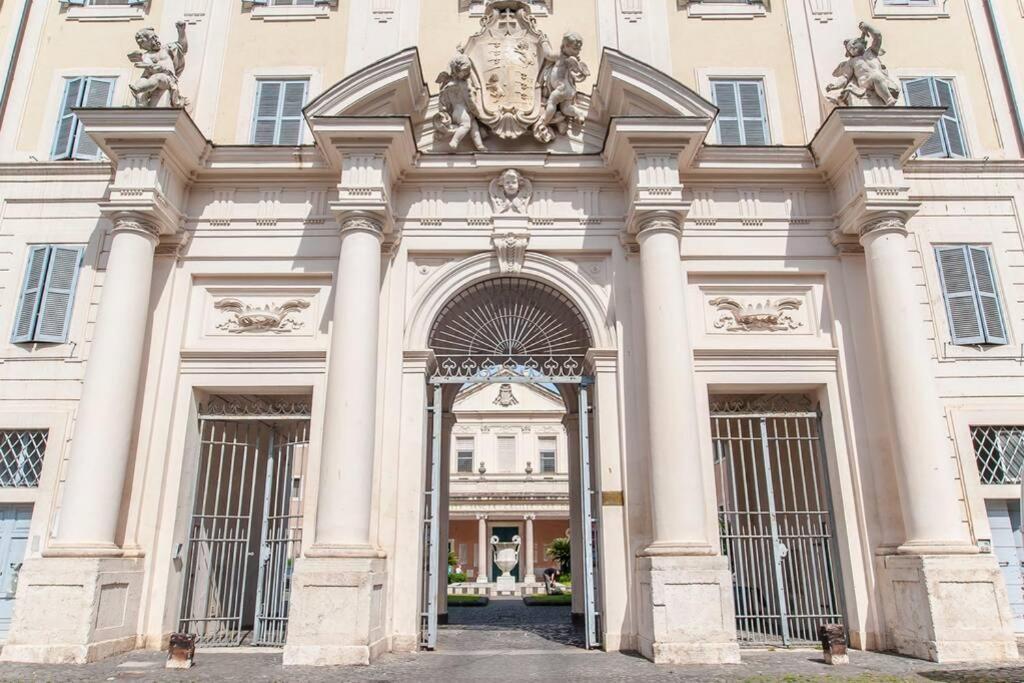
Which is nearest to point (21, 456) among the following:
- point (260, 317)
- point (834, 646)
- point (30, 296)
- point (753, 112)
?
point (30, 296)

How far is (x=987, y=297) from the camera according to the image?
10555mm

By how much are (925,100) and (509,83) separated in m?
6.47

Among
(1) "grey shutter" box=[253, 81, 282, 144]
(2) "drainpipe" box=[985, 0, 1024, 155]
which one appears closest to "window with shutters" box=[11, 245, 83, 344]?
(1) "grey shutter" box=[253, 81, 282, 144]

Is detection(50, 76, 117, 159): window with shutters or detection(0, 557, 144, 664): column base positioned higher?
detection(50, 76, 117, 159): window with shutters

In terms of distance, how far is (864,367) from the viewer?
1009cm

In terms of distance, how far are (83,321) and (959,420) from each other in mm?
11951

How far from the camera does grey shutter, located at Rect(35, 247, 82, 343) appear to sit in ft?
34.2

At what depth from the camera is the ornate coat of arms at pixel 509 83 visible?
35.2ft

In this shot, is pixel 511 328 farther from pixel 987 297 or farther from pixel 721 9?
pixel 987 297

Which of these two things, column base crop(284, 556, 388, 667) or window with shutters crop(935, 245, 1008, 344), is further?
window with shutters crop(935, 245, 1008, 344)

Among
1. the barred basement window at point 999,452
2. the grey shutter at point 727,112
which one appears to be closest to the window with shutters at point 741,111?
the grey shutter at point 727,112

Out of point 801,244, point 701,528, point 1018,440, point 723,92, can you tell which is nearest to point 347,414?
point 701,528

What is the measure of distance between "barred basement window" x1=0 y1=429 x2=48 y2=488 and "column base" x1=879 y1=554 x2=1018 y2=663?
10.9m

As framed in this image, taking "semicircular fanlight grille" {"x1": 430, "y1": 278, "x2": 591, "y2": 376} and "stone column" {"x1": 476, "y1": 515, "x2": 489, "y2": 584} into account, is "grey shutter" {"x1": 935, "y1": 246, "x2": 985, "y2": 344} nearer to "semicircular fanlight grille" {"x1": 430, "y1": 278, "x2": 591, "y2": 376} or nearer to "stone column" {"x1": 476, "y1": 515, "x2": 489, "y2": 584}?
"semicircular fanlight grille" {"x1": 430, "y1": 278, "x2": 591, "y2": 376}
